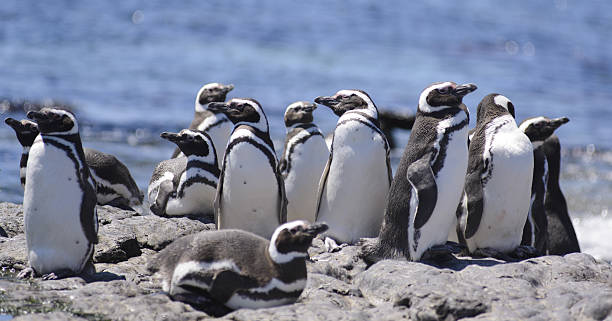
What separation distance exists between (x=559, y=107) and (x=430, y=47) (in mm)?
9860

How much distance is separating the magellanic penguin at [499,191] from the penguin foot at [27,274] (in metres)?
3.21

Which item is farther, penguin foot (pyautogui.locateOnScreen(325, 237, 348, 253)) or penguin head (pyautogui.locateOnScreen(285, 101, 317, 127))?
penguin head (pyautogui.locateOnScreen(285, 101, 317, 127))

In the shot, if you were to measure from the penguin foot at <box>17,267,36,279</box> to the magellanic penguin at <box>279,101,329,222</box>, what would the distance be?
251 centimetres

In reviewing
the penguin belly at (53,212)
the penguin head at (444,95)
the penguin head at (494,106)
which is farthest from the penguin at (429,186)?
the penguin belly at (53,212)

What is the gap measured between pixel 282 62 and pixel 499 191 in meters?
19.3

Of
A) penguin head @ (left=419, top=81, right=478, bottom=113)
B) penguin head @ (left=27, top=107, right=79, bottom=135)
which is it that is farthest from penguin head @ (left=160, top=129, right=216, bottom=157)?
penguin head @ (left=419, top=81, right=478, bottom=113)

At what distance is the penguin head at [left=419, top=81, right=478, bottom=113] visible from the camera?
20.8 feet

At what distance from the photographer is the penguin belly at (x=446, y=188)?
6184 millimetres

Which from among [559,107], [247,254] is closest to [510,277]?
[247,254]

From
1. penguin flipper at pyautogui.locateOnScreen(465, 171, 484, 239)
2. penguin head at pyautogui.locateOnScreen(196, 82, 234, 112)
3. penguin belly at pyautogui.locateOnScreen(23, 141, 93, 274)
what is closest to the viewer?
penguin belly at pyautogui.locateOnScreen(23, 141, 93, 274)

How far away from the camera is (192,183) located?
7.52m

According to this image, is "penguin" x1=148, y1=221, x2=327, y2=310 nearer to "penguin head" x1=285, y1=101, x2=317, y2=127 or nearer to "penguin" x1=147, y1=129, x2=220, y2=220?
"penguin" x1=147, y1=129, x2=220, y2=220

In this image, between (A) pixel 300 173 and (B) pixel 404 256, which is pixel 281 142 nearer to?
(A) pixel 300 173

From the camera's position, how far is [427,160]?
244 inches
